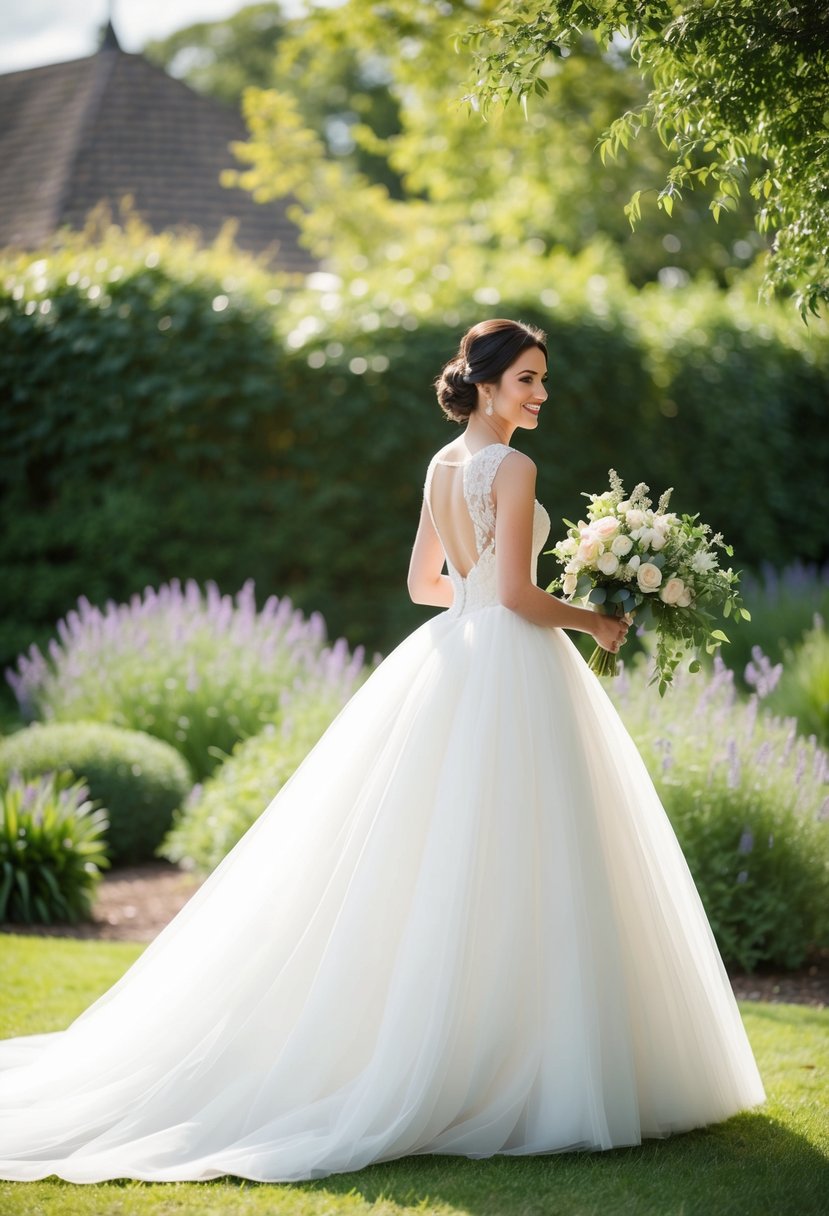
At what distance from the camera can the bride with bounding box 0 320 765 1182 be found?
12.0 feet

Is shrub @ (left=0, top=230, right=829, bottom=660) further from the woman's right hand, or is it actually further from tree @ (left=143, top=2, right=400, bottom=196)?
tree @ (left=143, top=2, right=400, bottom=196)

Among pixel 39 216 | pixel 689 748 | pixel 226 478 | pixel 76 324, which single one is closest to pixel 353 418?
pixel 226 478

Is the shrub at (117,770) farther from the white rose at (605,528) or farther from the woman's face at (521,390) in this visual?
the white rose at (605,528)

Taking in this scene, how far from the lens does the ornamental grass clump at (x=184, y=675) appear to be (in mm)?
8727

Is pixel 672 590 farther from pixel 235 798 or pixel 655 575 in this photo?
pixel 235 798

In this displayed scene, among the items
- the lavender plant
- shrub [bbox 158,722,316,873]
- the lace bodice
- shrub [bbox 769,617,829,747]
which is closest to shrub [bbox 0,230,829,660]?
the lavender plant

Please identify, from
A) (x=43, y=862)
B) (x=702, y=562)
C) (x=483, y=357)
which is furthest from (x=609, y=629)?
(x=43, y=862)

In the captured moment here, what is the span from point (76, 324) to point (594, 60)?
874cm

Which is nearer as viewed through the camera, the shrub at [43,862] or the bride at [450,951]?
the bride at [450,951]

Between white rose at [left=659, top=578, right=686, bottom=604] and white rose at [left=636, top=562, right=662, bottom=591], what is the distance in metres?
0.04

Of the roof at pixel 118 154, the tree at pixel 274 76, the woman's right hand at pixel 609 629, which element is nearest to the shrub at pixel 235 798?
the woman's right hand at pixel 609 629

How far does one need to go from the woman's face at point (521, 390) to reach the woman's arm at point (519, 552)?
0.24 metres

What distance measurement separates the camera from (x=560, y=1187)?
139 inches

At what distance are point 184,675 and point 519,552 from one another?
5231mm
